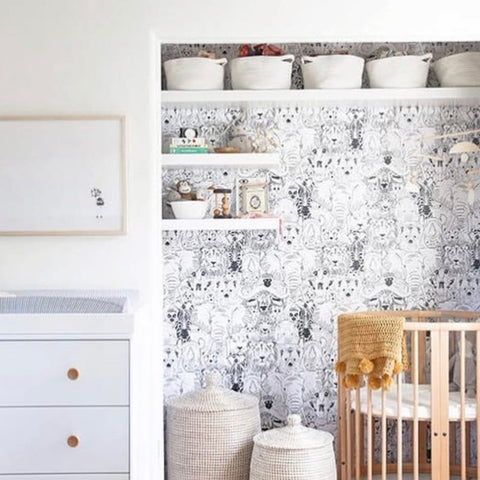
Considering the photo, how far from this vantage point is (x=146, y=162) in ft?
11.1

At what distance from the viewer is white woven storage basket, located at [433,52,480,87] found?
3.85 metres

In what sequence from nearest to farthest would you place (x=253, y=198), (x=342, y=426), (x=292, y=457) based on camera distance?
(x=292, y=457) < (x=342, y=426) < (x=253, y=198)

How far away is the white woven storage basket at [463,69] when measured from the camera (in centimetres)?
385

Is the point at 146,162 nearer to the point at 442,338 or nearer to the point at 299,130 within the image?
the point at 299,130

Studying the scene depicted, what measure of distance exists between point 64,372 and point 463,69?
2207 mm

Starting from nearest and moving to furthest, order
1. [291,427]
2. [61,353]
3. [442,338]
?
[61,353] → [442,338] → [291,427]

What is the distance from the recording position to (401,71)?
151 inches

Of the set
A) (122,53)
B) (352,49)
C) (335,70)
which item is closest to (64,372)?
(122,53)

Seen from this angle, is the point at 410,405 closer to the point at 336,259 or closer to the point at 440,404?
the point at 440,404

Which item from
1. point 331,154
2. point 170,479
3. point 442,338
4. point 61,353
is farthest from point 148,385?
point 331,154

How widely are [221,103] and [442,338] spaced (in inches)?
55.0

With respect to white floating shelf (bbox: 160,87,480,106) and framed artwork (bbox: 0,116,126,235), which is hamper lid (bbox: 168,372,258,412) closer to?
framed artwork (bbox: 0,116,126,235)

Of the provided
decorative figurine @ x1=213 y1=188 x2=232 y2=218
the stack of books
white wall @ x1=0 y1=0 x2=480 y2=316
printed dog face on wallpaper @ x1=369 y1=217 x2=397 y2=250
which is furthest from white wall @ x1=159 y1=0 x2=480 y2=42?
→ printed dog face on wallpaper @ x1=369 y1=217 x2=397 y2=250

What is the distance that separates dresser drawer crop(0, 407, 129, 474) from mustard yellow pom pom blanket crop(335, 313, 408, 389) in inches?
39.9
